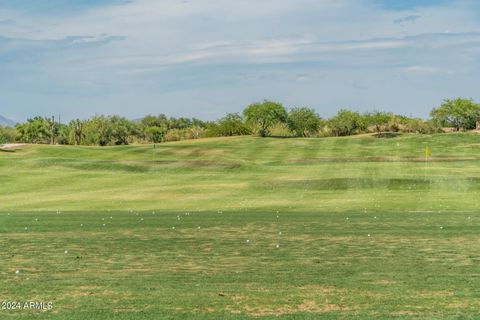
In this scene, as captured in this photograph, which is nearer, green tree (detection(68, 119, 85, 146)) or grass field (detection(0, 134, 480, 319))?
grass field (detection(0, 134, 480, 319))

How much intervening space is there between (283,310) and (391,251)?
7330 millimetres

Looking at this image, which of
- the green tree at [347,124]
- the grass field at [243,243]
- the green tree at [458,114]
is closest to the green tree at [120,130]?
Answer: the green tree at [347,124]

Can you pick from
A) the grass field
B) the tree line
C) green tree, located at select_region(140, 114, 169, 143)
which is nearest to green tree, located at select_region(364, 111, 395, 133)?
the tree line

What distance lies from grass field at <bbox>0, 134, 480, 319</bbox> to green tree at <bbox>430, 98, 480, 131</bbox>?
6407 centimetres

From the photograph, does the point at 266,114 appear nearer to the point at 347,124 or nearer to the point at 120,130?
the point at 347,124

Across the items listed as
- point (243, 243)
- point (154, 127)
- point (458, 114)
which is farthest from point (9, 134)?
point (243, 243)

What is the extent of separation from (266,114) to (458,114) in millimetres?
29609

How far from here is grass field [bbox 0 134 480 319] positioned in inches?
481

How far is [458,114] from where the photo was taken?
113000mm

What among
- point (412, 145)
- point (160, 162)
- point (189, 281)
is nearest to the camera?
point (189, 281)

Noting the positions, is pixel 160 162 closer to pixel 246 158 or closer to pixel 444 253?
pixel 246 158

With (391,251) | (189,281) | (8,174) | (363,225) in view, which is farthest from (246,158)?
(189,281)

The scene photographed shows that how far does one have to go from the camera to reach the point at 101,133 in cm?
11238

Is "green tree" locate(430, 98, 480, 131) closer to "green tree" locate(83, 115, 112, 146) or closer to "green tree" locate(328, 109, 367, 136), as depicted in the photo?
"green tree" locate(328, 109, 367, 136)
